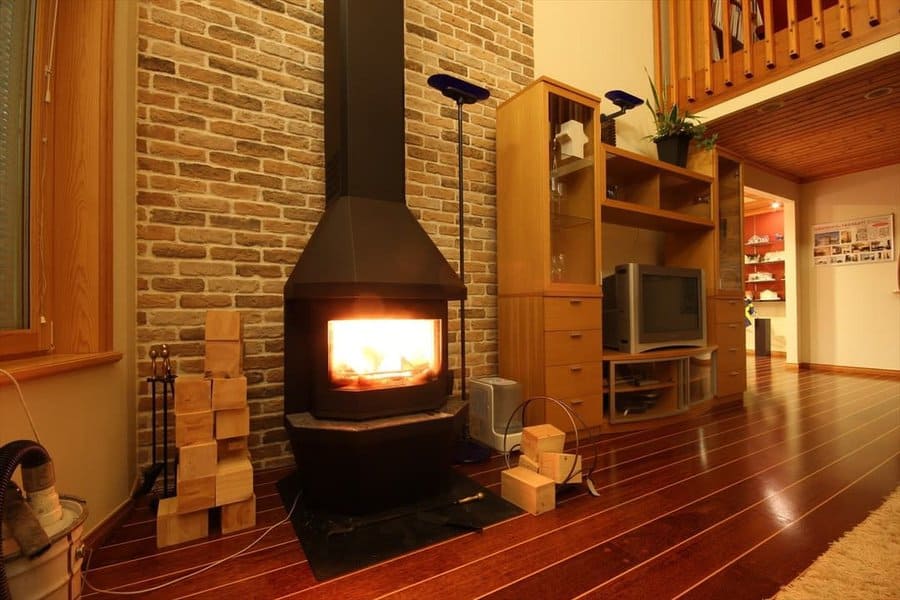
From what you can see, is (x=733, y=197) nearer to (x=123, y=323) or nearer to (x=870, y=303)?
(x=870, y=303)

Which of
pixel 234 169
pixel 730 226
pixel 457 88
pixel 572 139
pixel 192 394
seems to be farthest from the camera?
pixel 730 226

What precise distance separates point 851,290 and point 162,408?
6730mm

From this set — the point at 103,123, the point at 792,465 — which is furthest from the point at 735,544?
the point at 103,123

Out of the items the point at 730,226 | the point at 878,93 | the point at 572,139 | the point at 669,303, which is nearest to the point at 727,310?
the point at 730,226

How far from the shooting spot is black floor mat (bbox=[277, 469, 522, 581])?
1.27 metres

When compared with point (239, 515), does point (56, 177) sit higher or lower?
higher

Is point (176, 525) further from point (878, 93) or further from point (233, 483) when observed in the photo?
point (878, 93)

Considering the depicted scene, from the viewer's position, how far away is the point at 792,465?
2.04 metres

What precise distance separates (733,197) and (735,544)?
3.22 m

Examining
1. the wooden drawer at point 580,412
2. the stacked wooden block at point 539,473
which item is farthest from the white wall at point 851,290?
the stacked wooden block at point 539,473

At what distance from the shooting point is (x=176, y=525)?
1363mm

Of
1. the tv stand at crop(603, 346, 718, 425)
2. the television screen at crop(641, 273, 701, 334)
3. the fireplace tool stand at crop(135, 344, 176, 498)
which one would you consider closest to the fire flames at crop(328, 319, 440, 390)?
the fireplace tool stand at crop(135, 344, 176, 498)

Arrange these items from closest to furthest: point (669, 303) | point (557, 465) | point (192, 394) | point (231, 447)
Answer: point (192, 394) → point (231, 447) → point (557, 465) → point (669, 303)

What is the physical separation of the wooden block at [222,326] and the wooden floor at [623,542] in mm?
664
